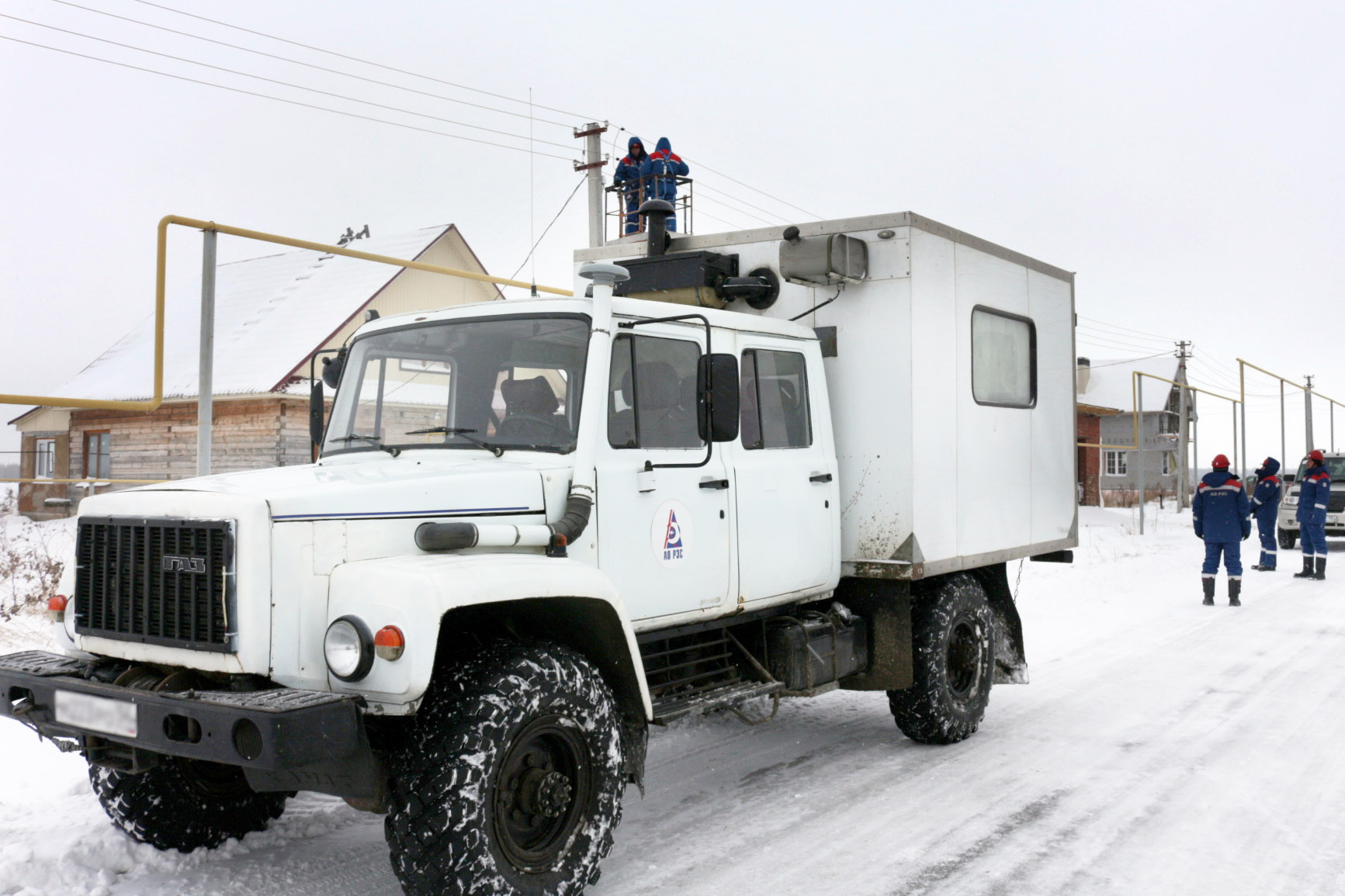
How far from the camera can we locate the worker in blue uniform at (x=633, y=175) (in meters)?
11.6

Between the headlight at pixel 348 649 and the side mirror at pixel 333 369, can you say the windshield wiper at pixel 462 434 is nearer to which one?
the side mirror at pixel 333 369

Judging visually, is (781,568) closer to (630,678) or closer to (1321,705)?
(630,678)

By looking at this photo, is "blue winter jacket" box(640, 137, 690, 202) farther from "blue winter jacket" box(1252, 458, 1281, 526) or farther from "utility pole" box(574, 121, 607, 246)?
"blue winter jacket" box(1252, 458, 1281, 526)

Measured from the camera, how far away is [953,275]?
21.9ft

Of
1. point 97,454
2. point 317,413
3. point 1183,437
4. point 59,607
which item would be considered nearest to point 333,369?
point 317,413

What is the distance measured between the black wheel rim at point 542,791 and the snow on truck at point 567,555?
0.01 m

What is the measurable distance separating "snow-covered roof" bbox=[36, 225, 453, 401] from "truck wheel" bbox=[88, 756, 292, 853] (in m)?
14.3

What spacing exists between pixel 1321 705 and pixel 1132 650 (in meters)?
2.43

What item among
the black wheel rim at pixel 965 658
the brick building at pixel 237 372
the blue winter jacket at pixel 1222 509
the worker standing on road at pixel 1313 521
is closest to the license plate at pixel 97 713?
the black wheel rim at pixel 965 658

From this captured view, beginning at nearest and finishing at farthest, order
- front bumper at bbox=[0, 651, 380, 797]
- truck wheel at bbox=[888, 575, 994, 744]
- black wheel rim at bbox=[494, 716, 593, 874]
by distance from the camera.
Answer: front bumper at bbox=[0, 651, 380, 797], black wheel rim at bbox=[494, 716, 593, 874], truck wheel at bbox=[888, 575, 994, 744]

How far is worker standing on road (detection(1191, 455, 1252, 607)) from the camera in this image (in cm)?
1342

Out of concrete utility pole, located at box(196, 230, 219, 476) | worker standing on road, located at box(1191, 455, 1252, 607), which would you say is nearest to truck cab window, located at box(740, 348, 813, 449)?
concrete utility pole, located at box(196, 230, 219, 476)

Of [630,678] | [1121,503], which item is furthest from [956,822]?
[1121,503]

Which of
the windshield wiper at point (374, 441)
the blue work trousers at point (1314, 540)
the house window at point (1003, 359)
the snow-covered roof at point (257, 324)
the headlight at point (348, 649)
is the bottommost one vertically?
the blue work trousers at point (1314, 540)
